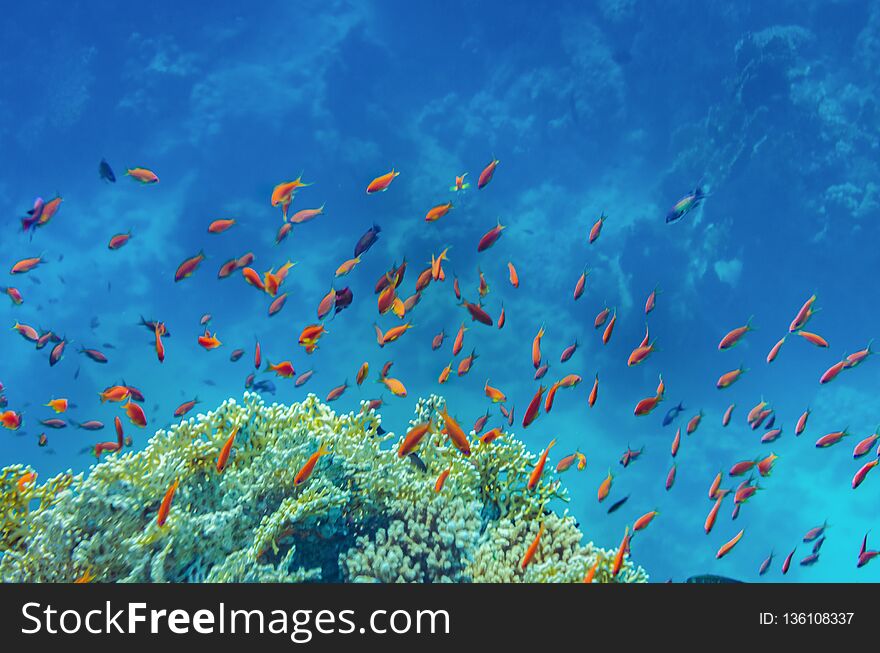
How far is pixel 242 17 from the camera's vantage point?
25.4 meters

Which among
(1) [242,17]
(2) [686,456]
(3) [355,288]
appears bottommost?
Result: (2) [686,456]

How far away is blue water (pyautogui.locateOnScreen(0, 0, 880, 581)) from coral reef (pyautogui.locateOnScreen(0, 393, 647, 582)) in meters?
20.6

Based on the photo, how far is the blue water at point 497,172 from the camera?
2480cm

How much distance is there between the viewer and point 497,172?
1033 inches

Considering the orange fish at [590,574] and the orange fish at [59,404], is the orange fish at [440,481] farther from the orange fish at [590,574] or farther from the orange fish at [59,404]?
the orange fish at [59,404]

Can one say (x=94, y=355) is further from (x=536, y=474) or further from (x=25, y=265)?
(x=536, y=474)

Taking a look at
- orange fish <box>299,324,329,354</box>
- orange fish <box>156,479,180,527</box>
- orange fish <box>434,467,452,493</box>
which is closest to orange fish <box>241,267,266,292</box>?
orange fish <box>299,324,329,354</box>

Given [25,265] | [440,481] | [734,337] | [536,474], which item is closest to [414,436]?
[440,481]

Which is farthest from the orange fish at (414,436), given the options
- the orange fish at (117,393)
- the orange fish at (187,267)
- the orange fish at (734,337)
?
the orange fish at (734,337)

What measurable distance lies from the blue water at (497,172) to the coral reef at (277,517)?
20570 millimetres

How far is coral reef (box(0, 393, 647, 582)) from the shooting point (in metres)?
4.46
